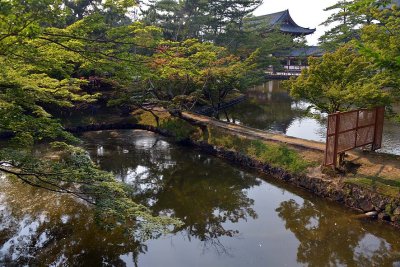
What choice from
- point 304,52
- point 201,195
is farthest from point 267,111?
point 304,52

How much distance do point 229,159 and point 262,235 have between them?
220 inches

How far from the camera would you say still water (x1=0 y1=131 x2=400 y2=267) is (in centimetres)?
674

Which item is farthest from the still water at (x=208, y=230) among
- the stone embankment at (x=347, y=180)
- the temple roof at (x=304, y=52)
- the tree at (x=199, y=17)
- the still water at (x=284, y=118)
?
the temple roof at (x=304, y=52)

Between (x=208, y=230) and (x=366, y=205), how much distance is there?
4238 mm

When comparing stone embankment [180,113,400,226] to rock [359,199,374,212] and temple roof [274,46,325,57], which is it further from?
temple roof [274,46,325,57]

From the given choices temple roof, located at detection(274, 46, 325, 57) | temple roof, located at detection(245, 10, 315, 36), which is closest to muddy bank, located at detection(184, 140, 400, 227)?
temple roof, located at detection(274, 46, 325, 57)

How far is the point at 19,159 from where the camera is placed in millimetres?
5809

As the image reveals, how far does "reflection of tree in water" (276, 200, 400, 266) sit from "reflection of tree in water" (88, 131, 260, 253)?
1.37 meters

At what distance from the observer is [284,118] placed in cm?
2078

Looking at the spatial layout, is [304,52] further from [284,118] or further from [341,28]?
[284,118]

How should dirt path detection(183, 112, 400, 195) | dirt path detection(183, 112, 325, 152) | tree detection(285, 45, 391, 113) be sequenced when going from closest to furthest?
dirt path detection(183, 112, 400, 195) → tree detection(285, 45, 391, 113) → dirt path detection(183, 112, 325, 152)

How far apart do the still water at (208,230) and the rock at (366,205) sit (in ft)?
1.43

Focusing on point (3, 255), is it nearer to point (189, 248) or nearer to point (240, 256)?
point (189, 248)

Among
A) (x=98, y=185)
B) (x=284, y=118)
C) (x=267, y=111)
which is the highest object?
(x=98, y=185)
